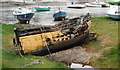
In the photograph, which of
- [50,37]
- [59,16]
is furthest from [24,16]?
[50,37]

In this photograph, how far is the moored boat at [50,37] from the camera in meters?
29.8

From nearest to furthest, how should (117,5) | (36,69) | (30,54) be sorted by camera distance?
(36,69) → (30,54) → (117,5)

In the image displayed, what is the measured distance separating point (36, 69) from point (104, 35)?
13.0 m

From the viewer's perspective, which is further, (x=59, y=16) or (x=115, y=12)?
(x=59, y=16)

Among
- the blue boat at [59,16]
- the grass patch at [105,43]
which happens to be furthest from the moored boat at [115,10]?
the blue boat at [59,16]

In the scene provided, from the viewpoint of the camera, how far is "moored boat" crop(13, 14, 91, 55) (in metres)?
29.8

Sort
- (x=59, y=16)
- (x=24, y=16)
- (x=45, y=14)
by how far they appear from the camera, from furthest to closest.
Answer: (x=45, y=14), (x=59, y=16), (x=24, y=16)

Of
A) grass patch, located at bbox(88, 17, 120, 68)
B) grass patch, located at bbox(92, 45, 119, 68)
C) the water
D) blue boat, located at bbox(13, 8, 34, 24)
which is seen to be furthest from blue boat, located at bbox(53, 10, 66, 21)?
grass patch, located at bbox(92, 45, 119, 68)

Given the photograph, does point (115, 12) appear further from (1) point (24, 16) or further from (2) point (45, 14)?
(2) point (45, 14)

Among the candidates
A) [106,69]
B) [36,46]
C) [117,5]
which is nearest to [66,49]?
[36,46]

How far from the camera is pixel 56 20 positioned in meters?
48.6

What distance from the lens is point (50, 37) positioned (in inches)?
1234

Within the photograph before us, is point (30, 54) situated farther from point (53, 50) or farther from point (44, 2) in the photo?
point (44, 2)

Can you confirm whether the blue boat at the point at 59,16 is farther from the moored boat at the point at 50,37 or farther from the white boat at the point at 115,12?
the moored boat at the point at 50,37
